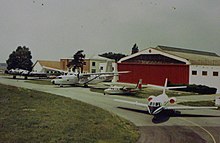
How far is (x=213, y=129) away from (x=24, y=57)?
9556 centimetres

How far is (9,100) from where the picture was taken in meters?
28.5

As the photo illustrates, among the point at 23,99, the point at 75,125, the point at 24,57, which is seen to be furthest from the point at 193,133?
the point at 24,57

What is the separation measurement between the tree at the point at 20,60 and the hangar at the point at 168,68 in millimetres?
47969

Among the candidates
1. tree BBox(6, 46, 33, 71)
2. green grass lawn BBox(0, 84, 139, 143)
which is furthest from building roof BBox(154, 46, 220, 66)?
tree BBox(6, 46, 33, 71)

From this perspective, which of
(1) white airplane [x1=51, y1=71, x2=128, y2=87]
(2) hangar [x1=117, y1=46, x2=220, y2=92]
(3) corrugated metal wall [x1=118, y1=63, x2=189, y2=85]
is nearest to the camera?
(2) hangar [x1=117, y1=46, x2=220, y2=92]

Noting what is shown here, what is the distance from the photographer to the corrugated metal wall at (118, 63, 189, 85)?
5469 cm

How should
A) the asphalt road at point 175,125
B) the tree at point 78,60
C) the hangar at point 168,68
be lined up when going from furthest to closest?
the tree at point 78,60
the hangar at point 168,68
the asphalt road at point 175,125

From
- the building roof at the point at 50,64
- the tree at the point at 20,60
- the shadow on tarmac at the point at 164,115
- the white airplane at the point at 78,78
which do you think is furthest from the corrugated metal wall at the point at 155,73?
the tree at the point at 20,60

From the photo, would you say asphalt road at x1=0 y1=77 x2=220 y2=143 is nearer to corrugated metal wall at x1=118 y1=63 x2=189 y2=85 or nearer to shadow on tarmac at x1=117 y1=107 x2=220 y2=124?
shadow on tarmac at x1=117 y1=107 x2=220 y2=124

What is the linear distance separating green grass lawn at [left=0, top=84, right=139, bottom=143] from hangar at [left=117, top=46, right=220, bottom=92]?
108 feet

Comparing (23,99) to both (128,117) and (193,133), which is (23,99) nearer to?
(128,117)

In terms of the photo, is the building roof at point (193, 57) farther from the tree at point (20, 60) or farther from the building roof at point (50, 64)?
the tree at point (20, 60)

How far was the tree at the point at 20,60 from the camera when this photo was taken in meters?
98.4

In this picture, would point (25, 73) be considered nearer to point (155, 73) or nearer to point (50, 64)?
point (50, 64)
